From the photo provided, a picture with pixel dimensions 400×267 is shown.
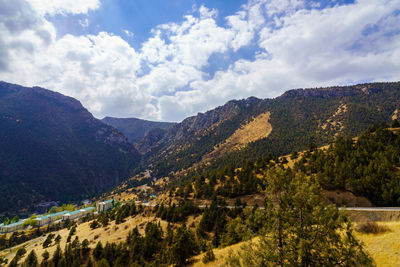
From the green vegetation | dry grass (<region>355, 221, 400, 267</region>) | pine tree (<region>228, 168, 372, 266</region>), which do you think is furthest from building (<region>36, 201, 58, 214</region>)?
dry grass (<region>355, 221, 400, 267</region>)

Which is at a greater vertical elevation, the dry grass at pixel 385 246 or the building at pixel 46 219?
the dry grass at pixel 385 246

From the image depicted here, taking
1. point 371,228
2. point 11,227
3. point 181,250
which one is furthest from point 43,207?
point 371,228

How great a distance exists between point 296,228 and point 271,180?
3.15 metres

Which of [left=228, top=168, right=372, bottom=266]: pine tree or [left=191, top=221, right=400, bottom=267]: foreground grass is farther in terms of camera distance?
[left=191, top=221, right=400, bottom=267]: foreground grass

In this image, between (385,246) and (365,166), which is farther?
(365,166)

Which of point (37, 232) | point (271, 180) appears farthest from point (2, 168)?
point (271, 180)

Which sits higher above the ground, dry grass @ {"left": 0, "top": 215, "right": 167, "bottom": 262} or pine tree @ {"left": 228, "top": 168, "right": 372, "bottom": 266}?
pine tree @ {"left": 228, "top": 168, "right": 372, "bottom": 266}

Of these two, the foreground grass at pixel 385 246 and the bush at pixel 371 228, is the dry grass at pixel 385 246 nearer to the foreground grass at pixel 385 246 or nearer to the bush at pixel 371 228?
the foreground grass at pixel 385 246

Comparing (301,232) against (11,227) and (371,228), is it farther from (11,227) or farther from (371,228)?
(11,227)

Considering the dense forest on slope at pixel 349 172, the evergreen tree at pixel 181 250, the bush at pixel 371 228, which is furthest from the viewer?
the dense forest on slope at pixel 349 172

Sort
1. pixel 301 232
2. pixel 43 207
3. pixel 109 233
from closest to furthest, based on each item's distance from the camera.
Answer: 1. pixel 301 232
2. pixel 109 233
3. pixel 43 207

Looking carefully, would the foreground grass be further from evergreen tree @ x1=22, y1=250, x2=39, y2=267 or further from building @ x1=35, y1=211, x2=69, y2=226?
building @ x1=35, y1=211, x2=69, y2=226

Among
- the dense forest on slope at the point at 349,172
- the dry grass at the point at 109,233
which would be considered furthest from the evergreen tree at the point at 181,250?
the dry grass at the point at 109,233

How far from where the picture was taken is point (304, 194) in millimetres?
11188
